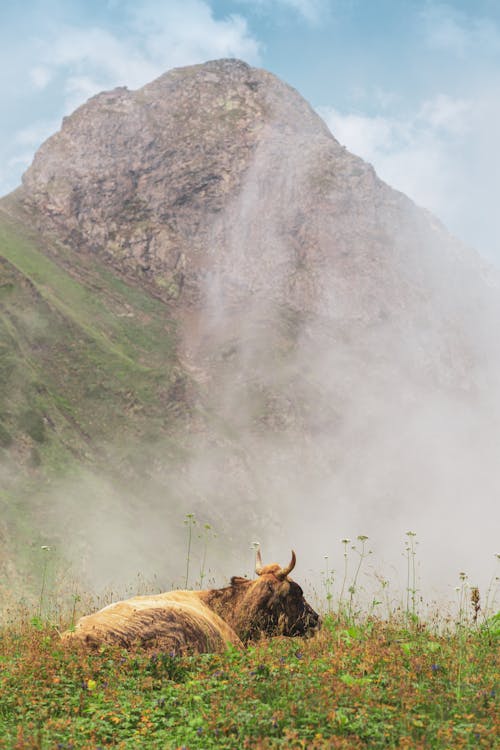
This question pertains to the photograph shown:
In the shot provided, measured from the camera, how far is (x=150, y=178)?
12988 cm

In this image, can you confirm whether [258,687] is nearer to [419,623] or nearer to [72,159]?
[419,623]

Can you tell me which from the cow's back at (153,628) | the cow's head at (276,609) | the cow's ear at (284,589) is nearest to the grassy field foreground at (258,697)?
the cow's back at (153,628)

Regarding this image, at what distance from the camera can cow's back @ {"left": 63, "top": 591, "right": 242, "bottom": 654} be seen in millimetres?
7559

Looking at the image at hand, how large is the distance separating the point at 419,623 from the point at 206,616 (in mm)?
2714

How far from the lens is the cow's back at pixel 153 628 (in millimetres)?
7559

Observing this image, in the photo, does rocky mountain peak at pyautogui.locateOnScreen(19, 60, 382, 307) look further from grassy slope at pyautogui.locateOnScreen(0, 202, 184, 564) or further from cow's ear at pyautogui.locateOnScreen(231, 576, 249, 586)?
cow's ear at pyautogui.locateOnScreen(231, 576, 249, 586)

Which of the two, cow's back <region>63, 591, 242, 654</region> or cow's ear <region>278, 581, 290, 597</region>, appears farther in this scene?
cow's ear <region>278, 581, 290, 597</region>

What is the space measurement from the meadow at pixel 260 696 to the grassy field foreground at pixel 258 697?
0.01 metres

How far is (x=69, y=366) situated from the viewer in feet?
260

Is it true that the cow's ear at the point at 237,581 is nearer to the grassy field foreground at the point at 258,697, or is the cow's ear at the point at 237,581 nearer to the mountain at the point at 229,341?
the grassy field foreground at the point at 258,697

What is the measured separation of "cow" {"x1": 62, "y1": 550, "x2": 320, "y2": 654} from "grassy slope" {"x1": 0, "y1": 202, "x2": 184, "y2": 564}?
34363 mm

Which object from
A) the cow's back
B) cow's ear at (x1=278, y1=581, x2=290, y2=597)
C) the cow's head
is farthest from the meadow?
cow's ear at (x1=278, y1=581, x2=290, y2=597)

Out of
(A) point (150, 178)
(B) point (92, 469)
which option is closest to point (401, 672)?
(B) point (92, 469)

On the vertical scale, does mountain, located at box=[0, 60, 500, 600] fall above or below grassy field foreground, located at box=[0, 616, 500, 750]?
above
